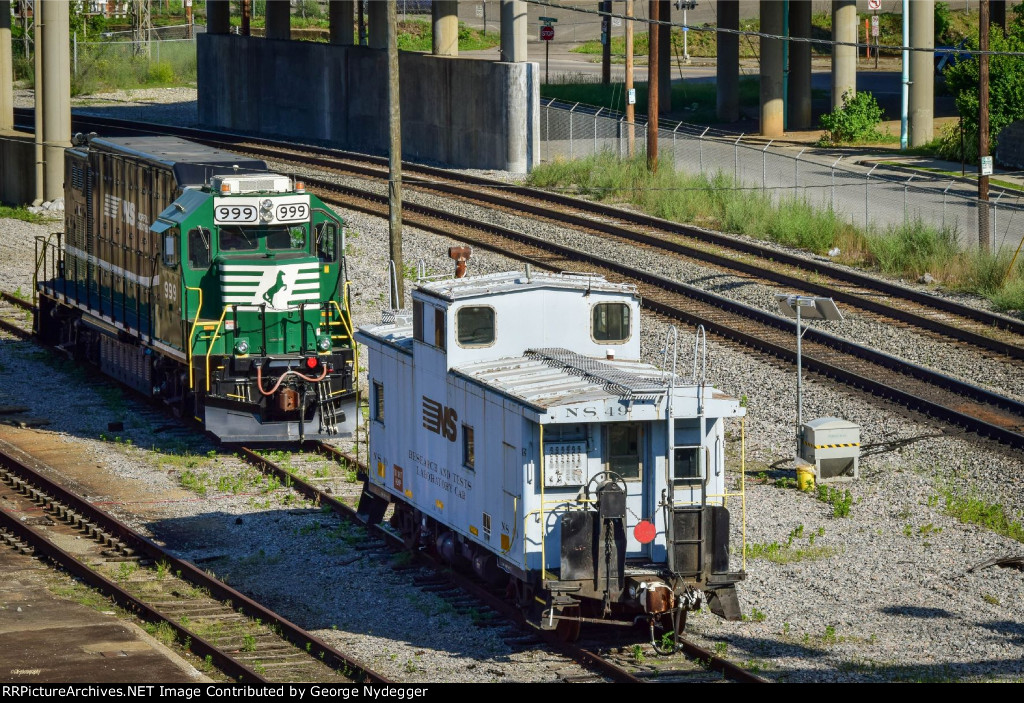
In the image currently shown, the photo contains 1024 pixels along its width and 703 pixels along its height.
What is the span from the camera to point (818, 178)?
45.7 meters

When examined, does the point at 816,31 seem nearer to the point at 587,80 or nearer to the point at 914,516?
the point at 587,80

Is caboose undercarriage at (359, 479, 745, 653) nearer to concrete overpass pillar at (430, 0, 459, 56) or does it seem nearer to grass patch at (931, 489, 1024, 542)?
grass patch at (931, 489, 1024, 542)

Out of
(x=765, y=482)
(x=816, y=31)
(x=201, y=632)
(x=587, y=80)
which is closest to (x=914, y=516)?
(x=765, y=482)

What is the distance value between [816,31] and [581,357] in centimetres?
7858

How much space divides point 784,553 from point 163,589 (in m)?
7.27

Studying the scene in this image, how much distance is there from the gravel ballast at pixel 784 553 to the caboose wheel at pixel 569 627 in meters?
0.27

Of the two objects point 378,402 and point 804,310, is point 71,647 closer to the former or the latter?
point 378,402

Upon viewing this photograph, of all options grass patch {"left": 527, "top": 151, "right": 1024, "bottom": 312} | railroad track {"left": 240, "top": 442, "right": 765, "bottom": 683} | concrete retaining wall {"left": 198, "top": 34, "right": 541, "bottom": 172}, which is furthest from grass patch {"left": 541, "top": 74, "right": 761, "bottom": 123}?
railroad track {"left": 240, "top": 442, "right": 765, "bottom": 683}

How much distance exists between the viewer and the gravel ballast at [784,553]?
51.5ft

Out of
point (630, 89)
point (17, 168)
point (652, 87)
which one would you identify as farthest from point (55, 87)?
point (652, 87)

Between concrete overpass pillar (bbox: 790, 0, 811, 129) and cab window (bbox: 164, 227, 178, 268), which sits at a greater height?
concrete overpass pillar (bbox: 790, 0, 811, 129)

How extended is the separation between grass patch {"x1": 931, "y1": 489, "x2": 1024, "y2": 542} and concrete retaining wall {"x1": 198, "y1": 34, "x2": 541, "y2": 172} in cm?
2858

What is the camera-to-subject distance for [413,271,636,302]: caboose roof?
16828 mm

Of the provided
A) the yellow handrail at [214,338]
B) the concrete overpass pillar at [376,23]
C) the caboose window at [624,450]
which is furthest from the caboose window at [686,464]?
the concrete overpass pillar at [376,23]
